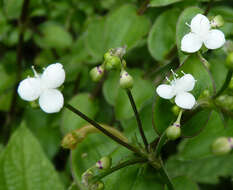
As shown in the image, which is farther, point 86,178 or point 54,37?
point 54,37

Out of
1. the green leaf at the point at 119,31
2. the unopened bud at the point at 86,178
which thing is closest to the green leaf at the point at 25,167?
the unopened bud at the point at 86,178

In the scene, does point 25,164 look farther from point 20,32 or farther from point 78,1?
point 78,1

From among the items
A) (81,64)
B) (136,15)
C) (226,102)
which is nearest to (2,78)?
(81,64)

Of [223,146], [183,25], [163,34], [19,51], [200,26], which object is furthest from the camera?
[19,51]

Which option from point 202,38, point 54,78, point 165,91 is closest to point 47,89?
point 54,78

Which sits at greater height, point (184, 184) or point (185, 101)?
point (185, 101)

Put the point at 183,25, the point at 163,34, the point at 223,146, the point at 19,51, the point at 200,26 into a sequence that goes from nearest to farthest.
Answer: the point at 223,146 → the point at 200,26 → the point at 183,25 → the point at 163,34 → the point at 19,51

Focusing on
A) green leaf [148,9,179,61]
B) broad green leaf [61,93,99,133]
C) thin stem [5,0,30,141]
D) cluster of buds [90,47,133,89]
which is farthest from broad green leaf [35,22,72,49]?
cluster of buds [90,47,133,89]

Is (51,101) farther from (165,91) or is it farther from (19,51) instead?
(19,51)
